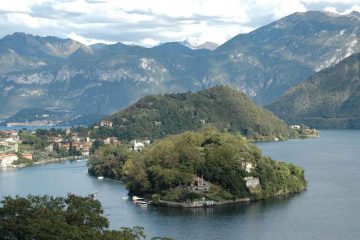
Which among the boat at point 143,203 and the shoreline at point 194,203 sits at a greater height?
the shoreline at point 194,203

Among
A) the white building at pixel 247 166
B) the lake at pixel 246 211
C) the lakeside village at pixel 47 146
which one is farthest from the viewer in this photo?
the lakeside village at pixel 47 146

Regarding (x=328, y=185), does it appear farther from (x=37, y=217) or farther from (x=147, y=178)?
(x=37, y=217)

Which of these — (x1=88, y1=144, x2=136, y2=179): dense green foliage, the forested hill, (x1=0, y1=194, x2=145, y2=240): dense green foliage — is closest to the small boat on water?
(x1=88, y1=144, x2=136, y2=179): dense green foliage

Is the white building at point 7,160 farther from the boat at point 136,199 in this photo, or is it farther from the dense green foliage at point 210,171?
the boat at point 136,199

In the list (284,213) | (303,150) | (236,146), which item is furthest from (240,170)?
(303,150)

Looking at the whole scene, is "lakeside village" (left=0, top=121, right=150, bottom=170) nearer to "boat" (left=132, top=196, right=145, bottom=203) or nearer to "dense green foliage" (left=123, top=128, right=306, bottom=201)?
"dense green foliage" (left=123, top=128, right=306, bottom=201)

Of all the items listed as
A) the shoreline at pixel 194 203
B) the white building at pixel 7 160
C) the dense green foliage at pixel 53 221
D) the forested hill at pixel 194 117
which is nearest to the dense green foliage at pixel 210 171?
the shoreline at pixel 194 203
